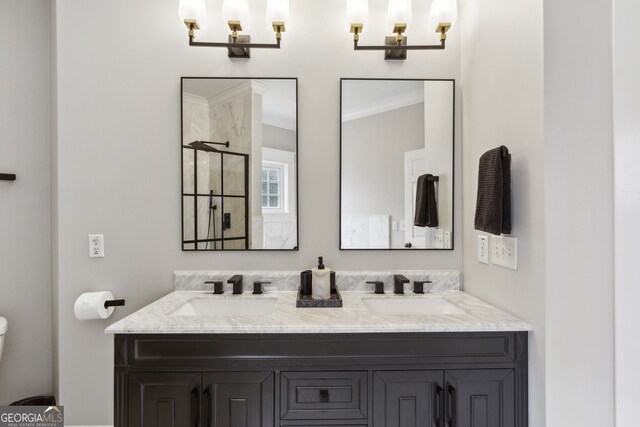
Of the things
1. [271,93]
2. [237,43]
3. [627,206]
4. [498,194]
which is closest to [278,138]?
[271,93]

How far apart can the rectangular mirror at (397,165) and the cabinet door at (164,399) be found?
3.04 feet

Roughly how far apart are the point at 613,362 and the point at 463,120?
1196 millimetres

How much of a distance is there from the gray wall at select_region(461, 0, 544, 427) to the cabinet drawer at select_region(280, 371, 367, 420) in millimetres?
641

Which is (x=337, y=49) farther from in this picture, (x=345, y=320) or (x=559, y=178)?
(x=345, y=320)

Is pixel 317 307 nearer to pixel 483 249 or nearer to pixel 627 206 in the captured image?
pixel 483 249

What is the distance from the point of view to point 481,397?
1.14 m

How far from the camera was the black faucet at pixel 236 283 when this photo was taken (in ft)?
5.01

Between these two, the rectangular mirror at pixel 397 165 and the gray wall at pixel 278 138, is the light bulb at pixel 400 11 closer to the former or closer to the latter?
the rectangular mirror at pixel 397 165

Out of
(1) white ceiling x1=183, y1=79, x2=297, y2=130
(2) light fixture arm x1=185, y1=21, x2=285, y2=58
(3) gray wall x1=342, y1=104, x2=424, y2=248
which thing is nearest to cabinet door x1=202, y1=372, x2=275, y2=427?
(3) gray wall x1=342, y1=104, x2=424, y2=248

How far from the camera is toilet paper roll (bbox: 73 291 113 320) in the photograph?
146 centimetres

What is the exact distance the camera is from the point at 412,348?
115 cm

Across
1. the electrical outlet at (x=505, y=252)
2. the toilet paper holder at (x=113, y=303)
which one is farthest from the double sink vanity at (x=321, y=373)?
the toilet paper holder at (x=113, y=303)

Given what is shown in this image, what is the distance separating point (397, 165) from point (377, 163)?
0.11 meters

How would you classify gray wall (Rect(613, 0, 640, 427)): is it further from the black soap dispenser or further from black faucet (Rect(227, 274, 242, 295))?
black faucet (Rect(227, 274, 242, 295))
